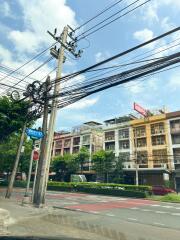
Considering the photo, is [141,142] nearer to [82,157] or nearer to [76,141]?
[82,157]

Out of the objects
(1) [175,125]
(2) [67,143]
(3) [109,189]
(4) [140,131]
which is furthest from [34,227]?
(2) [67,143]

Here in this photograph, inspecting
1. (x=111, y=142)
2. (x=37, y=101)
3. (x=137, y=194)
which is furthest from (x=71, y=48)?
(x=111, y=142)

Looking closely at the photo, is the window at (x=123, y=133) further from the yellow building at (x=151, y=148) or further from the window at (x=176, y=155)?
the window at (x=176, y=155)

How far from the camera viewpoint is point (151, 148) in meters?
45.9

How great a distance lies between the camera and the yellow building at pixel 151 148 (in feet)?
141

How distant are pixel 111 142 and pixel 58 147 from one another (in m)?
17.9

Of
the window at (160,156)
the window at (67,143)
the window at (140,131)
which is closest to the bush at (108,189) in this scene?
the window at (160,156)

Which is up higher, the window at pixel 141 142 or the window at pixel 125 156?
the window at pixel 141 142

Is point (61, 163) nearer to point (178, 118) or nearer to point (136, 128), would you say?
point (136, 128)

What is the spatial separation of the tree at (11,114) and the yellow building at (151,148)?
2900 centimetres

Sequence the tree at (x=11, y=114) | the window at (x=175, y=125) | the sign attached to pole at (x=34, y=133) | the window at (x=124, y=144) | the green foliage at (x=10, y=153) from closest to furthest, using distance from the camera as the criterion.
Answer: the sign attached to pole at (x=34, y=133), the tree at (x=11, y=114), the green foliage at (x=10, y=153), the window at (x=175, y=125), the window at (x=124, y=144)

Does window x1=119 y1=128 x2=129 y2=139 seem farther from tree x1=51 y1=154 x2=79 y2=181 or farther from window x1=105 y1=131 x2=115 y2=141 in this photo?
tree x1=51 y1=154 x2=79 y2=181

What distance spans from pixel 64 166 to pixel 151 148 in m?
18.8

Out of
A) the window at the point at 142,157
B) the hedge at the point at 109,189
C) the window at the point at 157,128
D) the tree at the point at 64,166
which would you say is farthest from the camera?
the tree at the point at 64,166
